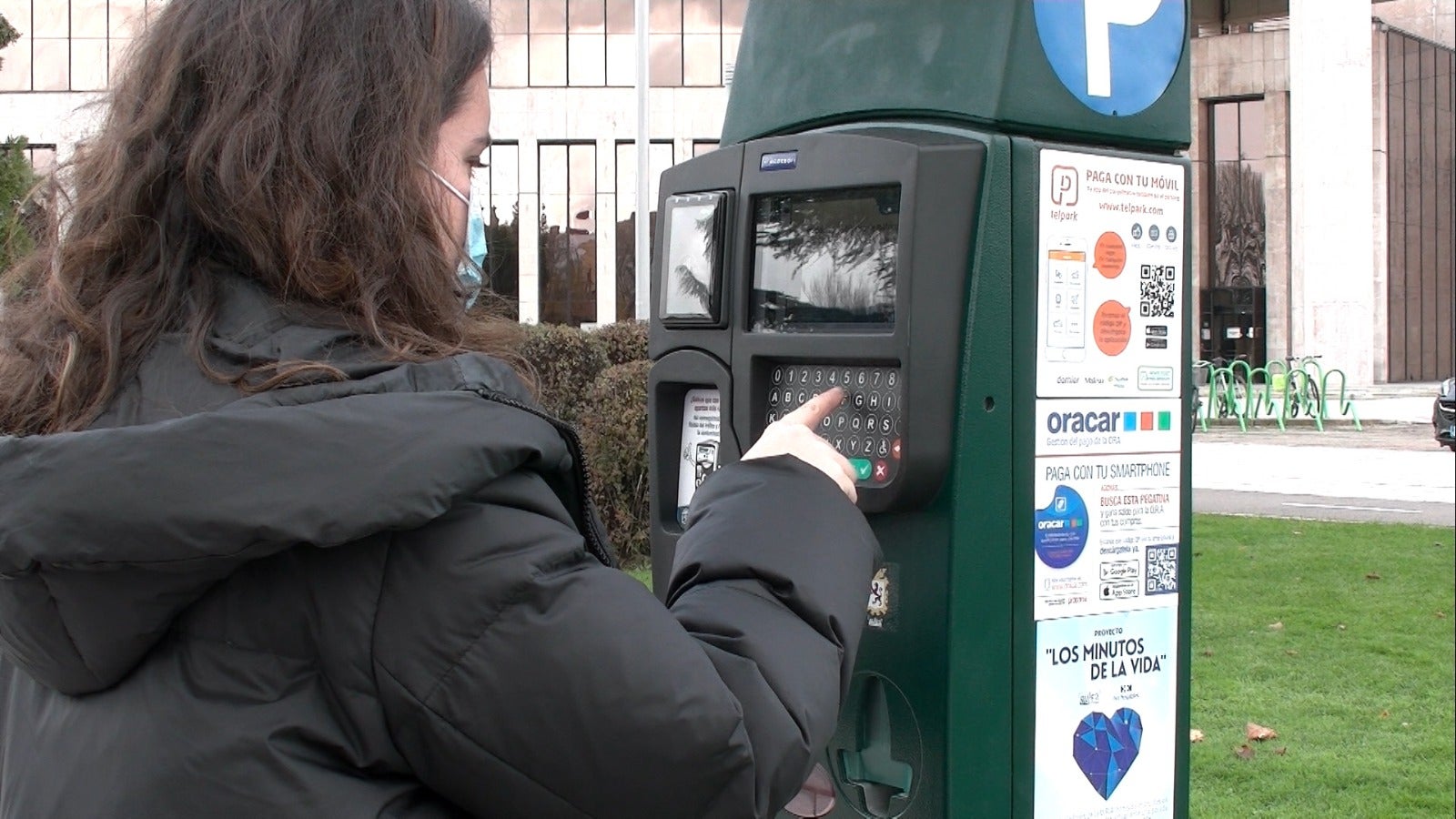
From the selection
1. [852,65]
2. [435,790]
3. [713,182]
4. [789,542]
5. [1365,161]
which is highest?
[1365,161]

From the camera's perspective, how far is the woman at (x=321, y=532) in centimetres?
111

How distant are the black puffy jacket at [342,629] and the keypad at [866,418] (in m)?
0.80

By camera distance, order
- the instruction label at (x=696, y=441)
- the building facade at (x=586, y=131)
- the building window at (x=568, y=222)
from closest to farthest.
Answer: the instruction label at (x=696, y=441) < the building facade at (x=586, y=131) < the building window at (x=568, y=222)

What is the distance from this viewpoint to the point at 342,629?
3.75ft

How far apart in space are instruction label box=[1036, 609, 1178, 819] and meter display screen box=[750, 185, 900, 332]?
1.83 feet

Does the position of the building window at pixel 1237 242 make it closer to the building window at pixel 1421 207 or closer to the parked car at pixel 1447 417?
the building window at pixel 1421 207

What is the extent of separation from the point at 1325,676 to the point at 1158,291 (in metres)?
3.89

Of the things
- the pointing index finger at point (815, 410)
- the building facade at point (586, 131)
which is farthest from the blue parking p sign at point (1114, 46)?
the building facade at point (586, 131)

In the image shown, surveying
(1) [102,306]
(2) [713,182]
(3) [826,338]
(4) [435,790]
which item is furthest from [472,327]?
(2) [713,182]

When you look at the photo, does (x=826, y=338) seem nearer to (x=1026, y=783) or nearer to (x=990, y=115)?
(x=990, y=115)

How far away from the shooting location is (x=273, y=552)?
111 centimetres

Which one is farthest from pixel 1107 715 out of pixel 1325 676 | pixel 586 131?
pixel 586 131

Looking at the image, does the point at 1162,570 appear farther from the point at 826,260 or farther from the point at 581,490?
the point at 581,490

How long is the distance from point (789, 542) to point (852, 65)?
3.67 feet
